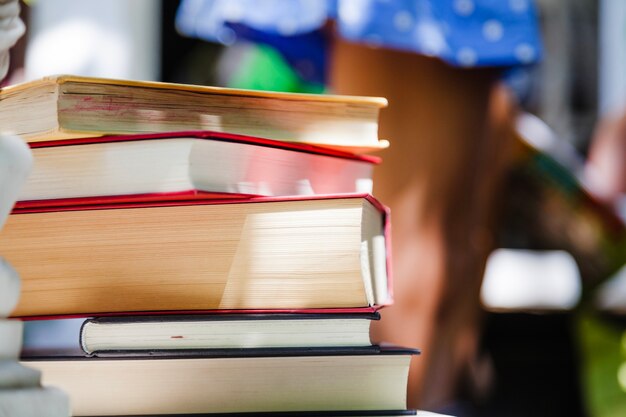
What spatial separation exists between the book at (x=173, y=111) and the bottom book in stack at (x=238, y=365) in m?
0.14

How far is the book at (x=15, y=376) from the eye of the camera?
1.61 feet

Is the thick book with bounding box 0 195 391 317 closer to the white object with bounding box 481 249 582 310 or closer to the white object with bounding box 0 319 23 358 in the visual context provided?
the white object with bounding box 0 319 23 358

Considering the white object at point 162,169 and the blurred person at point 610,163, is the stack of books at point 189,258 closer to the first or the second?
the white object at point 162,169

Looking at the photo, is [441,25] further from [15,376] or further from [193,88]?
[15,376]

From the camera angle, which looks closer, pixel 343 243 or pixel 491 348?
pixel 343 243

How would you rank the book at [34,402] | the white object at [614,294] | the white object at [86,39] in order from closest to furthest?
the book at [34,402] < the white object at [86,39] < the white object at [614,294]

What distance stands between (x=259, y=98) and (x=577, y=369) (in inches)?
77.6

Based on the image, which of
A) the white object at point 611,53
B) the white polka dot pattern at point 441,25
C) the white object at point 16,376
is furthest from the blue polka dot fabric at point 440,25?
the white object at point 611,53

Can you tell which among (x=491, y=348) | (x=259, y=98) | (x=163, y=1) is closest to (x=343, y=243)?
(x=259, y=98)

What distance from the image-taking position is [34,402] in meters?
0.49

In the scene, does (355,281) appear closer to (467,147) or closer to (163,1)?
(467,147)

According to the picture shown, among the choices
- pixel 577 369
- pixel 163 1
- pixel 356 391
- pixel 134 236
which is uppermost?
pixel 163 1

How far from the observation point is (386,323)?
4.30 ft

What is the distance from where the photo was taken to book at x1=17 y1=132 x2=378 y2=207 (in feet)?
1.84
